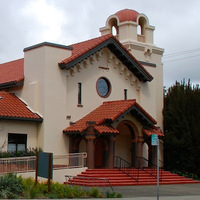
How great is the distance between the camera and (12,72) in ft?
117

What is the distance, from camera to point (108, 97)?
34.7 meters

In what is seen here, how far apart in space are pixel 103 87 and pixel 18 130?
25.0 ft

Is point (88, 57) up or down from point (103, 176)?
up

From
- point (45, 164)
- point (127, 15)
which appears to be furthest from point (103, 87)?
point (45, 164)

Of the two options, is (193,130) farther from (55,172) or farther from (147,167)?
(55,172)

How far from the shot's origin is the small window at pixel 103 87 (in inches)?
1350

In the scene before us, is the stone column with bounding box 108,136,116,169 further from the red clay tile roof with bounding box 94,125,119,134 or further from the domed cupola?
the domed cupola

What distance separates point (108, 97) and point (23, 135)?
7.30m

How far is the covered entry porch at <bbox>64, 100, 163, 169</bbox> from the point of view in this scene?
98.8ft

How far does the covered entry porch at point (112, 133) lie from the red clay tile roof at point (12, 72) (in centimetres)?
525

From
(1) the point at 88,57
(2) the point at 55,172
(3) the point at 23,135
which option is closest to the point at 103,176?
(2) the point at 55,172

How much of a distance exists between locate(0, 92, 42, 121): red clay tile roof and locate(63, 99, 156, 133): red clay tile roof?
255 centimetres

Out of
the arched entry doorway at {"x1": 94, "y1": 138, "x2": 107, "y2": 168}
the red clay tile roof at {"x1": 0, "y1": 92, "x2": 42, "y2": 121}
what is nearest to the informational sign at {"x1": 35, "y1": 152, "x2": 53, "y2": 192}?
the red clay tile roof at {"x1": 0, "y1": 92, "x2": 42, "y2": 121}

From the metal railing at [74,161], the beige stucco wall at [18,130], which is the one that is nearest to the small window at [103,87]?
the beige stucco wall at [18,130]
